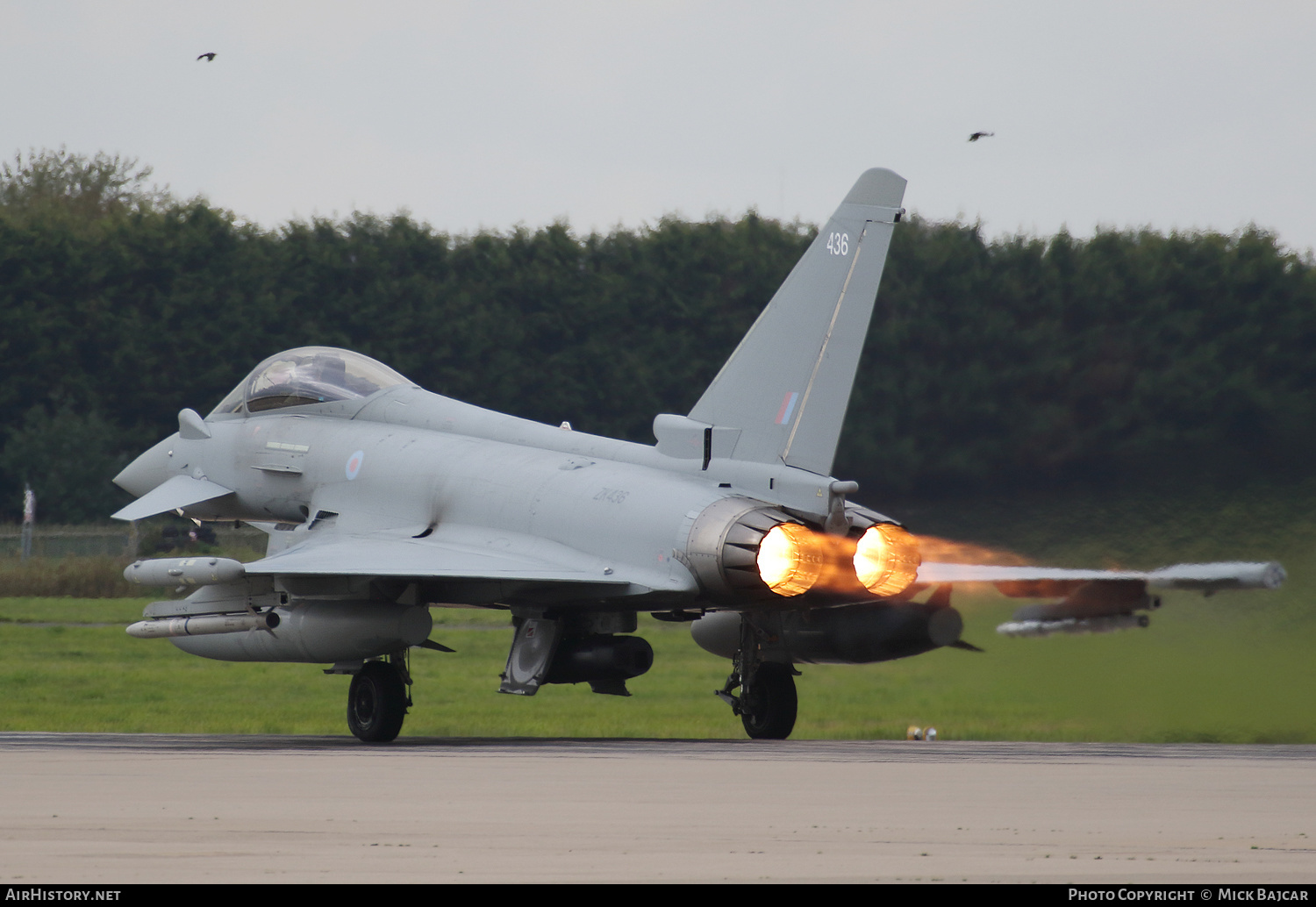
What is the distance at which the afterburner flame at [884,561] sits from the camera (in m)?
14.6

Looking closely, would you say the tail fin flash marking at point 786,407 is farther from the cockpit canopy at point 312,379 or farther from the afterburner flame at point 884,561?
the cockpit canopy at point 312,379

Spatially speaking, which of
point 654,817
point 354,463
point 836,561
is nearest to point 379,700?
point 354,463

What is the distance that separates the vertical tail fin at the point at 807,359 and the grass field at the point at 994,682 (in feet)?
7.96

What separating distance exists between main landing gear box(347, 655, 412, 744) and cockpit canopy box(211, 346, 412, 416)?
3.27m

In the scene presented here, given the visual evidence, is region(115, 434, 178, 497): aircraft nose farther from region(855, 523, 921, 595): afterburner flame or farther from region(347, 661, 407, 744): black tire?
region(855, 523, 921, 595): afterburner flame

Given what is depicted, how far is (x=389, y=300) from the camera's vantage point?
50.8 meters

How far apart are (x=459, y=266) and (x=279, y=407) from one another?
34.1 metres

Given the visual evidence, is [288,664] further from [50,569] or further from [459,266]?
[459,266]

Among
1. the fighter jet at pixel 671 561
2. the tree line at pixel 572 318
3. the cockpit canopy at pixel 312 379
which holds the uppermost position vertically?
the tree line at pixel 572 318

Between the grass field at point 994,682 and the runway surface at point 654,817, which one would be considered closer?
the runway surface at point 654,817

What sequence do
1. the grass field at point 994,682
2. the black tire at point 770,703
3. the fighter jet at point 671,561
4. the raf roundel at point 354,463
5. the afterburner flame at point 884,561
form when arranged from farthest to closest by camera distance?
the raf roundel at point 354,463 < the black tire at point 770,703 < the grass field at point 994,682 < the afterburner flame at point 884,561 < the fighter jet at point 671,561

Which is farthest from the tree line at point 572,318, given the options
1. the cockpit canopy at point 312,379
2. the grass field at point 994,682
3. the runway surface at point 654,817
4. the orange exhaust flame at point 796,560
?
the runway surface at point 654,817

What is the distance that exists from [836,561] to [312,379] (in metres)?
6.67
